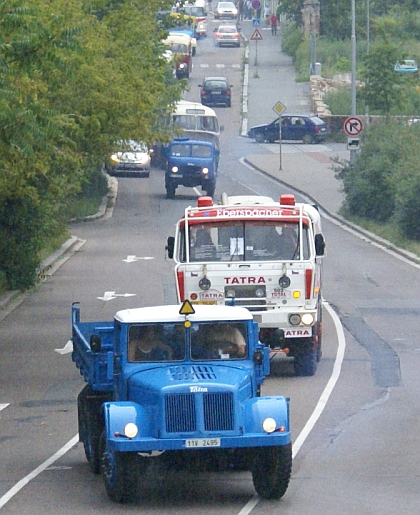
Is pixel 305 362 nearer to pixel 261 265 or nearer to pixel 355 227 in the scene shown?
pixel 261 265

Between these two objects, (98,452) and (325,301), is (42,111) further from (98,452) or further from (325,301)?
(325,301)

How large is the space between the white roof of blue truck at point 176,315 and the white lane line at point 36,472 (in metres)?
→ 1.99

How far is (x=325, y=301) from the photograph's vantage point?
27.4m

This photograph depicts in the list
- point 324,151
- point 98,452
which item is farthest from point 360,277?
point 324,151

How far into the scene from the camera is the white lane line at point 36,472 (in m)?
11.9

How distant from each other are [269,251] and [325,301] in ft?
27.3

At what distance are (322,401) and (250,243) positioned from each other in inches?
130

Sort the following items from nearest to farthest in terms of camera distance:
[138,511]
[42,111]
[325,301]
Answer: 1. [138,511]
2. [42,111]
3. [325,301]

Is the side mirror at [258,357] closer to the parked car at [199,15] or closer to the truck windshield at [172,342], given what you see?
the truck windshield at [172,342]

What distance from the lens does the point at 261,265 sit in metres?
19.1

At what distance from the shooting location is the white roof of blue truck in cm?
1196

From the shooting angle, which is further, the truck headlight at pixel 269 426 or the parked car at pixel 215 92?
the parked car at pixel 215 92

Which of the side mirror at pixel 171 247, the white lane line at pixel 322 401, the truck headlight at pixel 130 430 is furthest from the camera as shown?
the side mirror at pixel 171 247

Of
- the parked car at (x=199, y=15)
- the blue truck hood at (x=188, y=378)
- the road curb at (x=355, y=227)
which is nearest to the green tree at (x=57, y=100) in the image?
the blue truck hood at (x=188, y=378)
